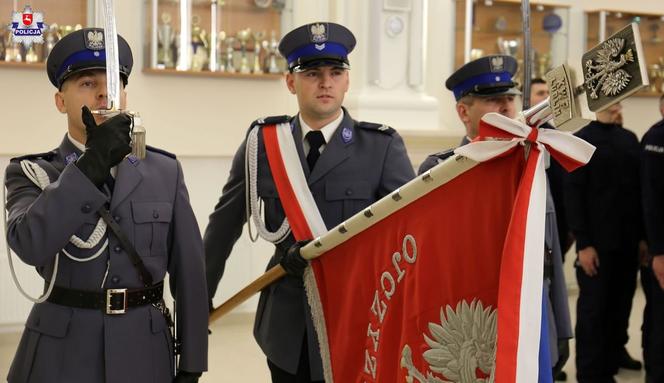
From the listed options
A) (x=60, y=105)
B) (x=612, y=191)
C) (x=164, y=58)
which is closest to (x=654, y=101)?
(x=612, y=191)

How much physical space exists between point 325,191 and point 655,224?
1.88m

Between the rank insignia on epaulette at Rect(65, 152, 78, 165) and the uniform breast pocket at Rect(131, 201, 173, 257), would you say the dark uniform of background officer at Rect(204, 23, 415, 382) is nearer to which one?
the uniform breast pocket at Rect(131, 201, 173, 257)

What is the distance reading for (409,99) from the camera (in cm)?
561

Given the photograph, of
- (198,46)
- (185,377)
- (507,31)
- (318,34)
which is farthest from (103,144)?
(507,31)

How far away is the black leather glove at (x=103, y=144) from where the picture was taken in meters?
1.82

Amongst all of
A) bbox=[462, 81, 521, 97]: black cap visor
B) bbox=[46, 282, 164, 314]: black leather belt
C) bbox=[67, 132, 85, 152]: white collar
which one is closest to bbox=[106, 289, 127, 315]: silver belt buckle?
bbox=[46, 282, 164, 314]: black leather belt

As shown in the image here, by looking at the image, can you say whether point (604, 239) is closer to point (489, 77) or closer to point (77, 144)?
point (489, 77)

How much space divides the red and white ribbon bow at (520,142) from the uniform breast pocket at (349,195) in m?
0.74

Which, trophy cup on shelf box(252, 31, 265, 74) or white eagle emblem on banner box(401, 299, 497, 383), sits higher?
trophy cup on shelf box(252, 31, 265, 74)

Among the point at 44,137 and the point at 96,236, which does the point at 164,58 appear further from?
the point at 96,236

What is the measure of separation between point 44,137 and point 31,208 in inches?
130

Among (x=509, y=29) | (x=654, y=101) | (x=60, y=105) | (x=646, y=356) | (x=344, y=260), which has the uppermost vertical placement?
(x=509, y=29)

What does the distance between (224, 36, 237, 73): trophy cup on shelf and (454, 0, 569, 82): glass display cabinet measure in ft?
5.17

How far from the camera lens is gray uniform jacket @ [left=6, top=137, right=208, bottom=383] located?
1.86m
